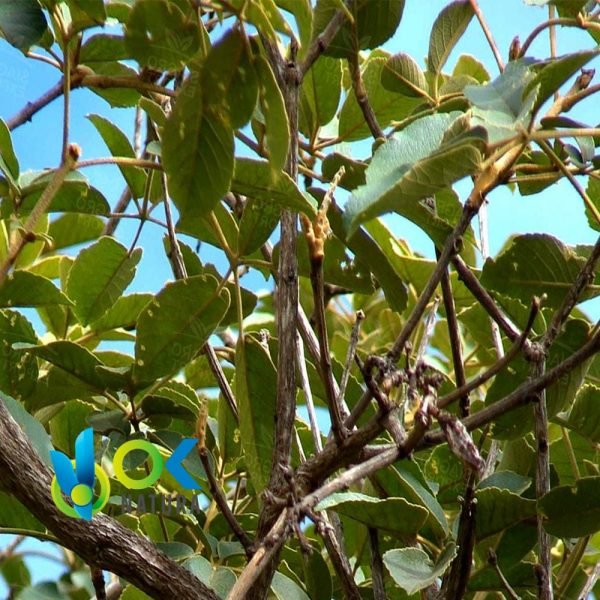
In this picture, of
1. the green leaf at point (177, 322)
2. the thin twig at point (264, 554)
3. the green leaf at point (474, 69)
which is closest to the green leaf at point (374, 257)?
the green leaf at point (177, 322)

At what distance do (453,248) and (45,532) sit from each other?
48 cm

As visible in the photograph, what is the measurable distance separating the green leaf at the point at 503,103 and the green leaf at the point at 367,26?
0.26 meters

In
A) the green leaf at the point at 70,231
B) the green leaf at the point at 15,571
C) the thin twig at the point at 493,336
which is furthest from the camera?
the green leaf at the point at 70,231

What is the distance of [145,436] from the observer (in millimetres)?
973

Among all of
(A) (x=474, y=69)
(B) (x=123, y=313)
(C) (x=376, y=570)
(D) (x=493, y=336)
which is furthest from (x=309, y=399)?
(A) (x=474, y=69)

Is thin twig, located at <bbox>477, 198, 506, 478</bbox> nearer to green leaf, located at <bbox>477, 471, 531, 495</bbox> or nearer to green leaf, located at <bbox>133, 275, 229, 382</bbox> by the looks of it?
green leaf, located at <bbox>477, 471, 531, 495</bbox>

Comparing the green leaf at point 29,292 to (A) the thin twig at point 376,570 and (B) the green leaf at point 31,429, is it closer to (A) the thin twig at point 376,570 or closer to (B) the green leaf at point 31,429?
(B) the green leaf at point 31,429

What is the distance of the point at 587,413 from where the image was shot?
3.07ft

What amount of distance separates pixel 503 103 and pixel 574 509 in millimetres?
359

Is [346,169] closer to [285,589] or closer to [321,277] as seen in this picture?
[321,277]

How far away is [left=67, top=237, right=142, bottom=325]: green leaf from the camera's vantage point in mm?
1057

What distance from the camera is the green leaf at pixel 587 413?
3.02 feet

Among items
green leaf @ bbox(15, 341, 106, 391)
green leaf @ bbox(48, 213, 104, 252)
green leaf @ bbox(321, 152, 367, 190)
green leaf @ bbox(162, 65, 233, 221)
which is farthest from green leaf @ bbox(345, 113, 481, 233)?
green leaf @ bbox(48, 213, 104, 252)

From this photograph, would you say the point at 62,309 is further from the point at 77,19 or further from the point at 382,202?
the point at 382,202
